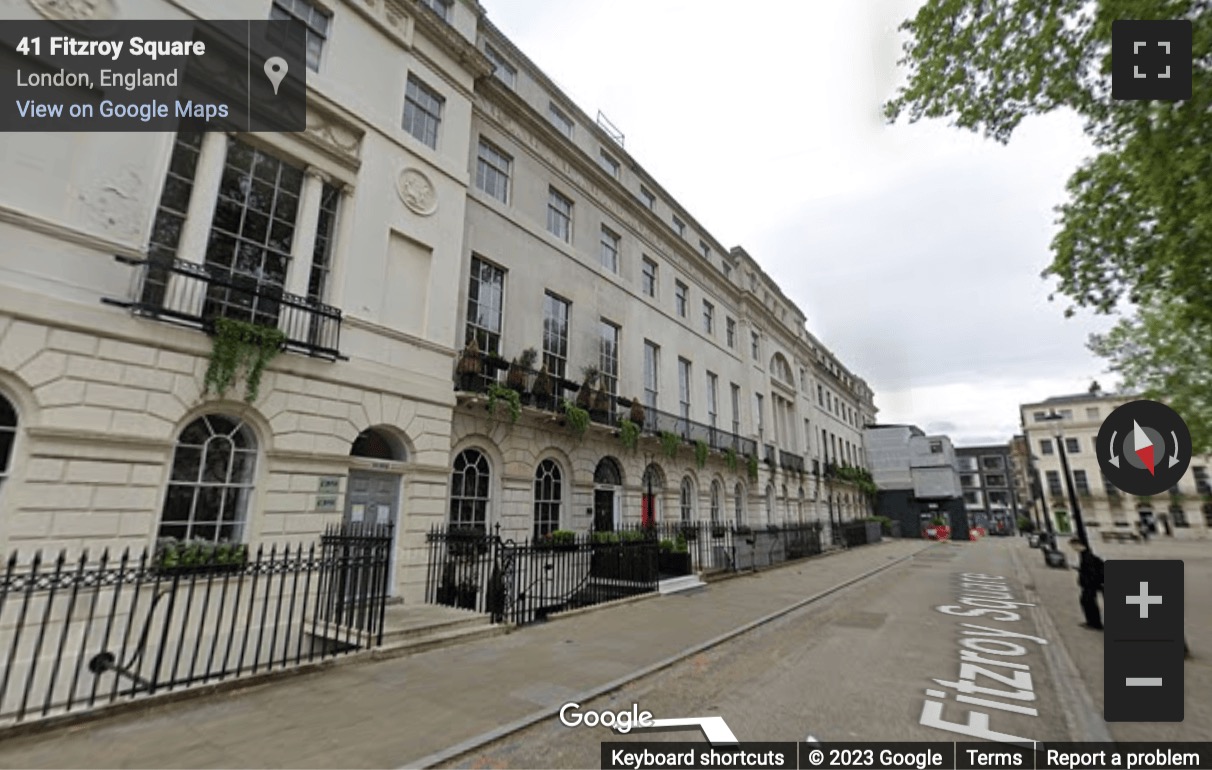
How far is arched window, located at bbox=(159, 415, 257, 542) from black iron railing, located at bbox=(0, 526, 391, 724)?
1.80 feet

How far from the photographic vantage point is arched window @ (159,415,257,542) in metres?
7.25

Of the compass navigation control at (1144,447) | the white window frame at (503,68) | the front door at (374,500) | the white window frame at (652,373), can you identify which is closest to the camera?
the compass navigation control at (1144,447)

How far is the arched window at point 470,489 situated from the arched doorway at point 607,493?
3955 millimetres

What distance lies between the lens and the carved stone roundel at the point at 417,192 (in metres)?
10.8

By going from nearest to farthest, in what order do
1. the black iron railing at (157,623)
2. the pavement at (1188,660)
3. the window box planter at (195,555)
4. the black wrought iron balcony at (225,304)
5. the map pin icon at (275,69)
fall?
the pavement at (1188,660) < the black iron railing at (157,623) < the window box planter at (195,555) < the black wrought iron balcony at (225,304) < the map pin icon at (275,69)

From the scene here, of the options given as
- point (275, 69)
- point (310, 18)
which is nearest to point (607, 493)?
point (275, 69)

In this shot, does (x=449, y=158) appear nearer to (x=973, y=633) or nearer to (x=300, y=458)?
(x=300, y=458)

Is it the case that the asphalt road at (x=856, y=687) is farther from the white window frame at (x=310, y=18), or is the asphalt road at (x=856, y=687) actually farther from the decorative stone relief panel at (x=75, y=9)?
the white window frame at (x=310, y=18)

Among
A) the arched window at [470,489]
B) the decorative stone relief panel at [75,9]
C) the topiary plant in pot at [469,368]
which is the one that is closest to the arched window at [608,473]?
the arched window at [470,489]

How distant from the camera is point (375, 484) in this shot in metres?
9.49

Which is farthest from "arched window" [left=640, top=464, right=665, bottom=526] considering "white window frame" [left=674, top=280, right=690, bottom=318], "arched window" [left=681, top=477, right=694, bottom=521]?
"white window frame" [left=674, top=280, right=690, bottom=318]

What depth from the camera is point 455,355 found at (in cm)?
1141

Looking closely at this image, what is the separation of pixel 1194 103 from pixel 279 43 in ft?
50.1
